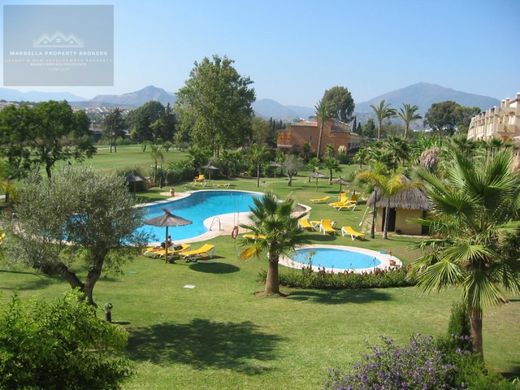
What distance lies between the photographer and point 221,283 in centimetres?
1828

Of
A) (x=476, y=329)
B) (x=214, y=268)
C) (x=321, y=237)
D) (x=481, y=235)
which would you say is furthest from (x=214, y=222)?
(x=481, y=235)

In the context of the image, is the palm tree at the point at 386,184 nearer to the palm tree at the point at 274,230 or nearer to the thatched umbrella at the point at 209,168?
the palm tree at the point at 274,230

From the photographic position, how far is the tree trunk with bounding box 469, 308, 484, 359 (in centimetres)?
833

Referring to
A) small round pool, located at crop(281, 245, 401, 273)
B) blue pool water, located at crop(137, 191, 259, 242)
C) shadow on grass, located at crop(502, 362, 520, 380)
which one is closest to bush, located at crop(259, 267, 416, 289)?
small round pool, located at crop(281, 245, 401, 273)

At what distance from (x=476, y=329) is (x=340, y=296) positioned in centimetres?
845

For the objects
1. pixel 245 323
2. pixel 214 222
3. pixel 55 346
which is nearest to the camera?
pixel 55 346

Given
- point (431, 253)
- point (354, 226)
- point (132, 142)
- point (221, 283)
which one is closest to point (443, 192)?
point (431, 253)

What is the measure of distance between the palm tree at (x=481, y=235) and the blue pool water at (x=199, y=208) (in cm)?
2193

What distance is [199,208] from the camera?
127 ft

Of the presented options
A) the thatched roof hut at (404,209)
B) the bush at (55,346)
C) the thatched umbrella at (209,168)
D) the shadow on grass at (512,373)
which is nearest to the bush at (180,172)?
the thatched umbrella at (209,168)

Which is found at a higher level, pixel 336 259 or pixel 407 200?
pixel 407 200

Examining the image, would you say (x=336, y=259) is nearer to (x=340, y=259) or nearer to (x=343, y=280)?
(x=340, y=259)

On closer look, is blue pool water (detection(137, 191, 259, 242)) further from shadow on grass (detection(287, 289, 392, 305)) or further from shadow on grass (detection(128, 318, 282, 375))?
shadow on grass (detection(128, 318, 282, 375))

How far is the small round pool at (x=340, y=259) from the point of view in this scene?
22.2 m
